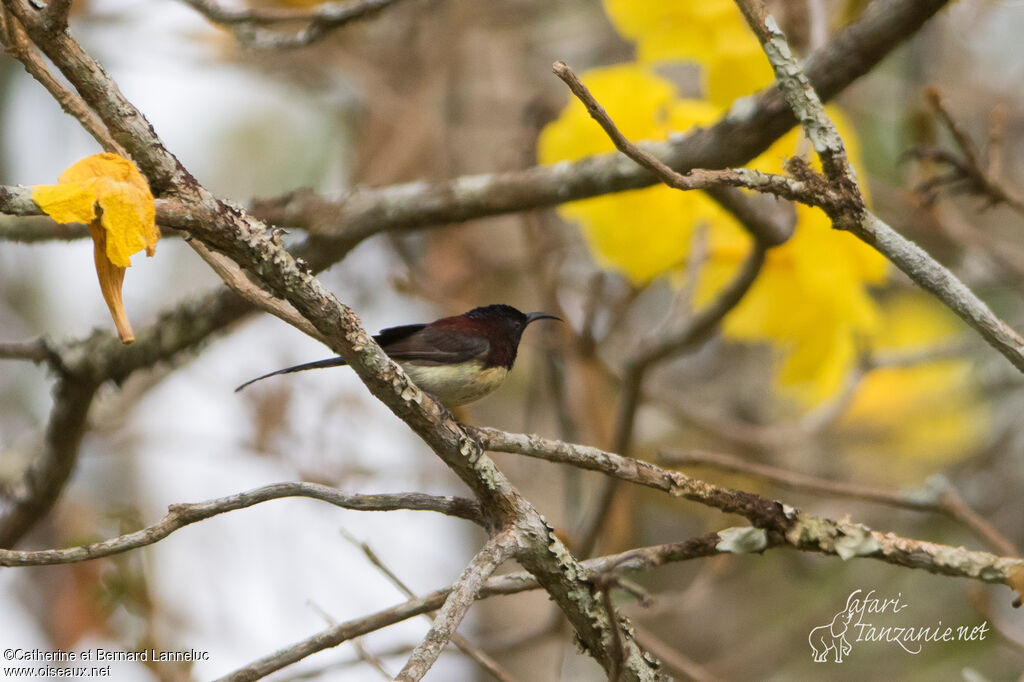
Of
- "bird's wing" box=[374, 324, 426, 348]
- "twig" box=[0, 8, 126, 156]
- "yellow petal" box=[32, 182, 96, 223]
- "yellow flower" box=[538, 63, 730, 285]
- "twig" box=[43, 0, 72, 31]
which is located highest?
"yellow flower" box=[538, 63, 730, 285]

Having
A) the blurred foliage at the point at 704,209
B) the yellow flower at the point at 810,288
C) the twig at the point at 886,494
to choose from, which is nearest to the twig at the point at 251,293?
the twig at the point at 886,494

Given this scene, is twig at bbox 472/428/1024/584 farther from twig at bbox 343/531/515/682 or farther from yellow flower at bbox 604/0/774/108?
yellow flower at bbox 604/0/774/108

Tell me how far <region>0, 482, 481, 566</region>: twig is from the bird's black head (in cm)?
142

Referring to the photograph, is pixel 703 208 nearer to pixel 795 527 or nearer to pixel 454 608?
pixel 795 527

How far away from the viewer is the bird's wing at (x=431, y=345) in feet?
11.0

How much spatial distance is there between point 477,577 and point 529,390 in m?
3.82

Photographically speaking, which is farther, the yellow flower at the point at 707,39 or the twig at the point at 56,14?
the yellow flower at the point at 707,39

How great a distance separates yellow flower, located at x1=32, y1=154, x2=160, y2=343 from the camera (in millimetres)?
1518

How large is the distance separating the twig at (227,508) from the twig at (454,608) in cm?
17

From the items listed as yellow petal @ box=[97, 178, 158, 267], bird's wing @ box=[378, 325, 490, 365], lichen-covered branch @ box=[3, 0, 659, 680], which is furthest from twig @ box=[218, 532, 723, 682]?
bird's wing @ box=[378, 325, 490, 365]

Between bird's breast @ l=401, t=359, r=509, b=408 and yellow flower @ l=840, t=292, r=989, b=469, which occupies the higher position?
yellow flower @ l=840, t=292, r=989, b=469

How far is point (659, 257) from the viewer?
3234 millimetres

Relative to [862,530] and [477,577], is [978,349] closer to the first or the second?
[862,530]

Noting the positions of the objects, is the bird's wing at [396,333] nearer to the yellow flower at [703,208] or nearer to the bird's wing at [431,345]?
the bird's wing at [431,345]
